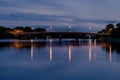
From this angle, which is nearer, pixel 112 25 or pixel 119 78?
pixel 119 78

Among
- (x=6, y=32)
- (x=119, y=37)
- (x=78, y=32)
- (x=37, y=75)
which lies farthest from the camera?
(x=6, y=32)

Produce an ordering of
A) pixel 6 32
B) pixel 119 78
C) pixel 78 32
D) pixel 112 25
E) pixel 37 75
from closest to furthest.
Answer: pixel 119 78
pixel 37 75
pixel 78 32
pixel 6 32
pixel 112 25

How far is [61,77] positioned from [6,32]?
12199 cm

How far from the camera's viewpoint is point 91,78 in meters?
20.9

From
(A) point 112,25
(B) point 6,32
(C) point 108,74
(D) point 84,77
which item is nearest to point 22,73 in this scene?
(D) point 84,77

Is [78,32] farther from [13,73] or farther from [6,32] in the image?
[13,73]

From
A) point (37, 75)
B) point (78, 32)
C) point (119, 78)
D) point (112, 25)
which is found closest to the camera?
point (119, 78)

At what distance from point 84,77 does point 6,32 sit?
A: 12225 cm

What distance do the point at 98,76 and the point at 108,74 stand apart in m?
1.26

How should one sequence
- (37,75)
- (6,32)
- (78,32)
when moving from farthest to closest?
1. (6,32)
2. (78,32)
3. (37,75)

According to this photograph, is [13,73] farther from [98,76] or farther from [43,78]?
[98,76]

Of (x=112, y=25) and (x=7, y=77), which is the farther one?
(x=112, y=25)

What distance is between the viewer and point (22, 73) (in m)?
23.4

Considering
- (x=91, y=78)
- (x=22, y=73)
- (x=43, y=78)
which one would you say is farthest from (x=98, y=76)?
(x=22, y=73)
